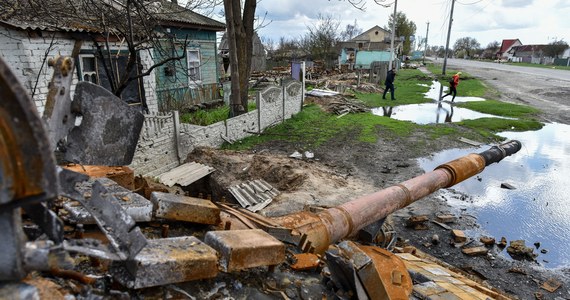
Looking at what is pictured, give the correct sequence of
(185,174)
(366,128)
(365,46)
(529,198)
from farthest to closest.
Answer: (365,46)
(366,128)
(529,198)
(185,174)

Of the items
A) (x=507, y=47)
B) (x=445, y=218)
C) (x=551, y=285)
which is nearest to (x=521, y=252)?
(x=551, y=285)

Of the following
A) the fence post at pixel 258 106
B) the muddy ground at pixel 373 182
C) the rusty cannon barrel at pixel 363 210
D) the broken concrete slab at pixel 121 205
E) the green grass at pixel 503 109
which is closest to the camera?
the broken concrete slab at pixel 121 205

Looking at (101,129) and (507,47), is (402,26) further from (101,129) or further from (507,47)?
(101,129)

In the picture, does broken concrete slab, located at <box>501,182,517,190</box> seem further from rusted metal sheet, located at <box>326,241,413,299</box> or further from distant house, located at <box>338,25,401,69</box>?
distant house, located at <box>338,25,401,69</box>

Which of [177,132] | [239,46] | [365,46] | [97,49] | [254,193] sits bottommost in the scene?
[254,193]

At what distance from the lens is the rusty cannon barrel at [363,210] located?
3.47 m

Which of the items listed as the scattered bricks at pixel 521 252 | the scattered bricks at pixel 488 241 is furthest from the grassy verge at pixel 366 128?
the scattered bricks at pixel 521 252

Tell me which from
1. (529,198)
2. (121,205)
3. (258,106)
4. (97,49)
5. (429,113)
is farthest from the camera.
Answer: (429,113)

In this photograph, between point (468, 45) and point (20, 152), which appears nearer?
point (20, 152)

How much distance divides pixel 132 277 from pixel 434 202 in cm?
726

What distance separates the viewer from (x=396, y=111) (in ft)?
60.9

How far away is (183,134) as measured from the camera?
8617 mm

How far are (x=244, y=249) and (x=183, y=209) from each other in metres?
0.76

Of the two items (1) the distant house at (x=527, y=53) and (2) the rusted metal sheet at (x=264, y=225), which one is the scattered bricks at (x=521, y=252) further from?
(1) the distant house at (x=527, y=53)
